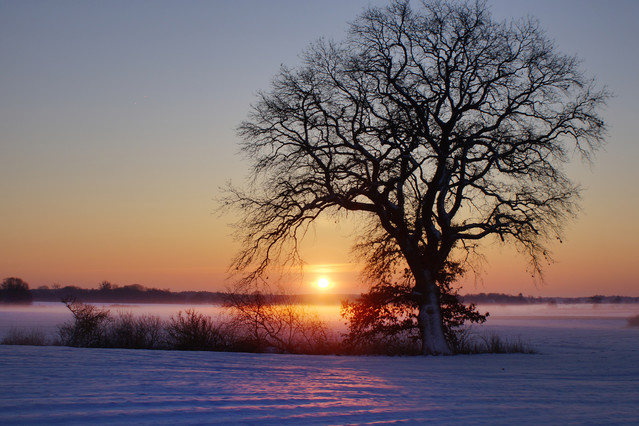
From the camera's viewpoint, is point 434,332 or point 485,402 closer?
point 485,402

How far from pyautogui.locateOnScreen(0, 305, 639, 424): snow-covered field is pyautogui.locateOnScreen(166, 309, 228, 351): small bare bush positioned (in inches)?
232

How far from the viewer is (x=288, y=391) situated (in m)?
10.3

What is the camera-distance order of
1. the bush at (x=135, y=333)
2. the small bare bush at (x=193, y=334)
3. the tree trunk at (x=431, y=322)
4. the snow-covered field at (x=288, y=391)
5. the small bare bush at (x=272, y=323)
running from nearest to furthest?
the snow-covered field at (x=288, y=391), the tree trunk at (x=431, y=322), the small bare bush at (x=193, y=334), the bush at (x=135, y=333), the small bare bush at (x=272, y=323)

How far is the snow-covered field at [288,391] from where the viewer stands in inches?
311

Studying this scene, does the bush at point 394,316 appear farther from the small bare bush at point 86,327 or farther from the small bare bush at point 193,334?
the small bare bush at point 86,327

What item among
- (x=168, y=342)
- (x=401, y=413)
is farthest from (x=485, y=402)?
(x=168, y=342)

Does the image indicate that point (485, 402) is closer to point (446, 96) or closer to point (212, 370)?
point (212, 370)

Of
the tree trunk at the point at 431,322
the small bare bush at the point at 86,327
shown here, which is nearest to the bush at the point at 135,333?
the small bare bush at the point at 86,327

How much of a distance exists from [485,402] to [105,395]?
240 inches

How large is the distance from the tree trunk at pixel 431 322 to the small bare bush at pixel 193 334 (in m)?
7.52

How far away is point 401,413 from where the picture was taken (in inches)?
Answer: 335

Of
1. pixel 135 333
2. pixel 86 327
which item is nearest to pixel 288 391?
pixel 135 333

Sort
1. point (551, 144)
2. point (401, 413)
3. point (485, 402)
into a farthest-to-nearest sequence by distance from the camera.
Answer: point (551, 144) → point (485, 402) → point (401, 413)

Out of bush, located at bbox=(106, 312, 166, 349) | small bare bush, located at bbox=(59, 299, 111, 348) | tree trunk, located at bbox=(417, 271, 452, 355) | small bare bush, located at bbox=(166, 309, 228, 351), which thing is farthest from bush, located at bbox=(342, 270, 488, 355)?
small bare bush, located at bbox=(59, 299, 111, 348)
